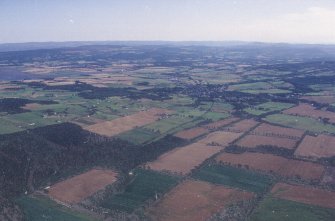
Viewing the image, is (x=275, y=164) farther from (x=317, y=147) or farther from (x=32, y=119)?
(x=32, y=119)

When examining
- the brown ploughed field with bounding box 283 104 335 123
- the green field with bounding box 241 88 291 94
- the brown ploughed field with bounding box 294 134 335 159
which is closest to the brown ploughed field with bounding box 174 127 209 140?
the brown ploughed field with bounding box 294 134 335 159

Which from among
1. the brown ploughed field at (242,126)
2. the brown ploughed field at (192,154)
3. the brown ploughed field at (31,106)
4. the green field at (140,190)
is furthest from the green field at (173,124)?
the brown ploughed field at (31,106)

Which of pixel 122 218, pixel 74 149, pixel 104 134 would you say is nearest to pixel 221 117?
pixel 104 134

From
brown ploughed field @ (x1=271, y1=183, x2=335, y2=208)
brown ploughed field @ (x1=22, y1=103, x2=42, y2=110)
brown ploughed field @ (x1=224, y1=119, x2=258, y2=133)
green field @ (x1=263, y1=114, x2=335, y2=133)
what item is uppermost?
brown ploughed field @ (x1=22, y1=103, x2=42, y2=110)

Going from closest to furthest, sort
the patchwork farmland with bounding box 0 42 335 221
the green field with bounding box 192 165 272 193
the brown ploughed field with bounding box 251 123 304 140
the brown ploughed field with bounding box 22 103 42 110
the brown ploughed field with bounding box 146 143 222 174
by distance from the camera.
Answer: the patchwork farmland with bounding box 0 42 335 221, the green field with bounding box 192 165 272 193, the brown ploughed field with bounding box 146 143 222 174, the brown ploughed field with bounding box 251 123 304 140, the brown ploughed field with bounding box 22 103 42 110

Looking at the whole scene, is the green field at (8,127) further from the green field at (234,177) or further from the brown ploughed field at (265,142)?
the brown ploughed field at (265,142)

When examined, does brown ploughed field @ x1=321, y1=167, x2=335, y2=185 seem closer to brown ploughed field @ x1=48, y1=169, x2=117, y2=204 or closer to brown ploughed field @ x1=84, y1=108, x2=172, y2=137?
brown ploughed field @ x1=48, y1=169, x2=117, y2=204

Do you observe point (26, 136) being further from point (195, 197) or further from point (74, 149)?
point (195, 197)
